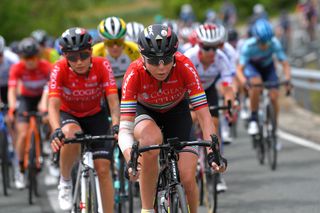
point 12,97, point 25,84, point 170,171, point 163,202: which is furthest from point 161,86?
point 25,84

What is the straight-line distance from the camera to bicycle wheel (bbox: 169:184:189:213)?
638 cm

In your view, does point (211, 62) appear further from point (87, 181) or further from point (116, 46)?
point (87, 181)

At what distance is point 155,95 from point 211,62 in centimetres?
337

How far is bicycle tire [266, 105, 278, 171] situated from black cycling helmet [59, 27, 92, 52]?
4.96 meters

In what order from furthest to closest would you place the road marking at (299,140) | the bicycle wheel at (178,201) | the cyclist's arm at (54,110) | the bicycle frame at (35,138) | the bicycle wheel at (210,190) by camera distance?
the road marking at (299,140) < the bicycle frame at (35,138) < the bicycle wheel at (210,190) < the cyclist's arm at (54,110) < the bicycle wheel at (178,201)

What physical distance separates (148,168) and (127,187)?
8.72 feet

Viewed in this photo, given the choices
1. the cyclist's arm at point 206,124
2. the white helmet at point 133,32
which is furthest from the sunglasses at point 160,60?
the white helmet at point 133,32

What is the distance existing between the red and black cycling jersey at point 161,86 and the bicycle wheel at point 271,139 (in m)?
5.52

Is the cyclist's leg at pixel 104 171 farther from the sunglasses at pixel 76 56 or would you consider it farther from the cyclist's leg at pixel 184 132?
the cyclist's leg at pixel 184 132

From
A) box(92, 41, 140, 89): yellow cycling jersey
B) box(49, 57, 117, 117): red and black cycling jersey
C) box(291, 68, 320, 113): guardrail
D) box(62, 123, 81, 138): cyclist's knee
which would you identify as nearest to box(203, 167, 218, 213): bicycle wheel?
box(92, 41, 140, 89): yellow cycling jersey

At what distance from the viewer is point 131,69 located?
278 inches

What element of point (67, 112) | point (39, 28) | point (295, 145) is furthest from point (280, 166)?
point (39, 28)

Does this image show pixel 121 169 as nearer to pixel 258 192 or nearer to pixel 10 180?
pixel 258 192

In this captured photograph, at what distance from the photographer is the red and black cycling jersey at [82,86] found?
8398 millimetres
